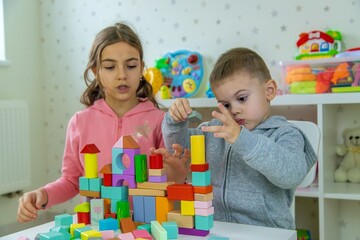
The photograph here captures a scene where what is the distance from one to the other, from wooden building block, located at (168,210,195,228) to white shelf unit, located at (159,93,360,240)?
102 cm

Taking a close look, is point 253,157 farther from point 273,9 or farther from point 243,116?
point 273,9

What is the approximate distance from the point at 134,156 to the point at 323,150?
1.08 meters

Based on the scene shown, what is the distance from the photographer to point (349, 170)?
186 centimetres

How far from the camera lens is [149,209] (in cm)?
82

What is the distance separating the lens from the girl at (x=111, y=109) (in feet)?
4.15

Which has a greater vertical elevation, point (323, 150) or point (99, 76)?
point (99, 76)

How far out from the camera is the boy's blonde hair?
1.00 m

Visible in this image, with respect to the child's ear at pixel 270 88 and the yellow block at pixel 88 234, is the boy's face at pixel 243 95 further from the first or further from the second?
the yellow block at pixel 88 234

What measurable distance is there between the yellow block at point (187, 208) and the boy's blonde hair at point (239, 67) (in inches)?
13.2

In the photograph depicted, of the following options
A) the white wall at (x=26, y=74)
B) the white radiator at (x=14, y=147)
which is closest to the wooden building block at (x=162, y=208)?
the white radiator at (x=14, y=147)

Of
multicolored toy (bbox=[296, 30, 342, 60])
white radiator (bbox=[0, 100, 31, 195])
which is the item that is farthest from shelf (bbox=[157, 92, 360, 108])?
white radiator (bbox=[0, 100, 31, 195])

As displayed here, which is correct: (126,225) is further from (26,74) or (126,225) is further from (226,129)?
(26,74)

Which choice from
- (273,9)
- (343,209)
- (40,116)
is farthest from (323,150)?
(40,116)

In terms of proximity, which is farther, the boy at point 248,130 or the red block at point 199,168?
the boy at point 248,130
